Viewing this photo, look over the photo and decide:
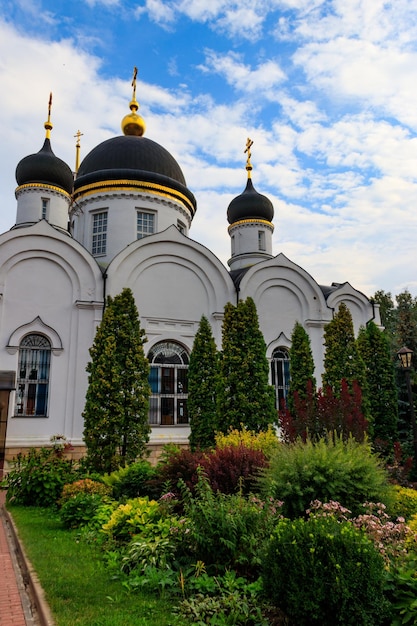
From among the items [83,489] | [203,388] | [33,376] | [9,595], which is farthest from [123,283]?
[9,595]

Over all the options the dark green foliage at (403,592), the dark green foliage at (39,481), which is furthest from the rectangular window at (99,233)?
the dark green foliage at (403,592)

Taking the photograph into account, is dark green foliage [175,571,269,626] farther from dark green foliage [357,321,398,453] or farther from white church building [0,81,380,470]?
dark green foliage [357,321,398,453]

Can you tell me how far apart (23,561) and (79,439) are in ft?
28.1

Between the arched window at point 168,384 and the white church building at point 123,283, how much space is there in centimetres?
3

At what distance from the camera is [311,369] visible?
16156 millimetres

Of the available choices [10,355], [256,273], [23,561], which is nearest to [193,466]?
[23,561]

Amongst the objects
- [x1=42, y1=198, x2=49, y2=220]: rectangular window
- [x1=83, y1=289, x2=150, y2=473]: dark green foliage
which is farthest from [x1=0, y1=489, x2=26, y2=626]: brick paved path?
[x1=42, y1=198, x2=49, y2=220]: rectangular window

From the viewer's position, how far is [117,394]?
484 inches

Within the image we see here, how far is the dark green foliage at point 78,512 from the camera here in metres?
7.54

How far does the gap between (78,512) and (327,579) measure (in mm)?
4948

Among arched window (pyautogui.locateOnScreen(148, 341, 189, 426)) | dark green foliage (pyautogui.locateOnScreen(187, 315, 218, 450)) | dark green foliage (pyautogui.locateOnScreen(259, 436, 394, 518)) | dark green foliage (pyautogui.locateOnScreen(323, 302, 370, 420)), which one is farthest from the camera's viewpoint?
arched window (pyautogui.locateOnScreen(148, 341, 189, 426))

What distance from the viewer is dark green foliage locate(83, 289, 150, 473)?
1183 cm

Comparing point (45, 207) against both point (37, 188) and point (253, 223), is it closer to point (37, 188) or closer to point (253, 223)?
point (37, 188)

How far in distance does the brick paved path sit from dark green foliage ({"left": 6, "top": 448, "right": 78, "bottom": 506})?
8.50 feet
